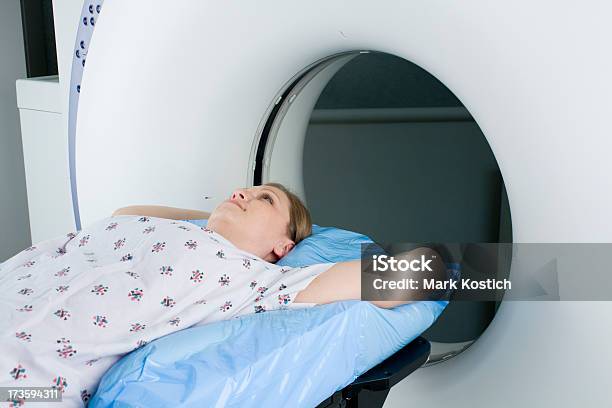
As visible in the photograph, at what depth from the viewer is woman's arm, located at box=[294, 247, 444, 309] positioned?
4.02ft

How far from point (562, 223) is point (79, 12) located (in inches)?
52.2

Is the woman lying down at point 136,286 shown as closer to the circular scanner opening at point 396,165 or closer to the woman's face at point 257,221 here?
the woman's face at point 257,221

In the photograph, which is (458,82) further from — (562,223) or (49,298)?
(49,298)

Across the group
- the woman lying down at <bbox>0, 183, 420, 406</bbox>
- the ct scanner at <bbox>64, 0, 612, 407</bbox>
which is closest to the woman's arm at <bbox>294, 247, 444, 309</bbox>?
the woman lying down at <bbox>0, 183, 420, 406</bbox>

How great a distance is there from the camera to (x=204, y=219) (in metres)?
1.60

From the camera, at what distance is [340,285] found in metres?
1.23

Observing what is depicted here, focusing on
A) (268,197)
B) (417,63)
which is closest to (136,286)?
(268,197)

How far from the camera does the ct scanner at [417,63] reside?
3.51 feet

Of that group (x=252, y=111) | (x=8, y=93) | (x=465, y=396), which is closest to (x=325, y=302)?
(x=465, y=396)

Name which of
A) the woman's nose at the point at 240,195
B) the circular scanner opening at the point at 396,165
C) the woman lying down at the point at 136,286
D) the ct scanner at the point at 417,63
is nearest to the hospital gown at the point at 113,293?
the woman lying down at the point at 136,286

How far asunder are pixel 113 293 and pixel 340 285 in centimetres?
36

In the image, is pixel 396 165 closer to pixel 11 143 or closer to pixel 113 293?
pixel 11 143

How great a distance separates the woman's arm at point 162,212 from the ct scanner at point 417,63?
0.27 feet

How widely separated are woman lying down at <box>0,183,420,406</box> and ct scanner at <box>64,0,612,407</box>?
0.24m
